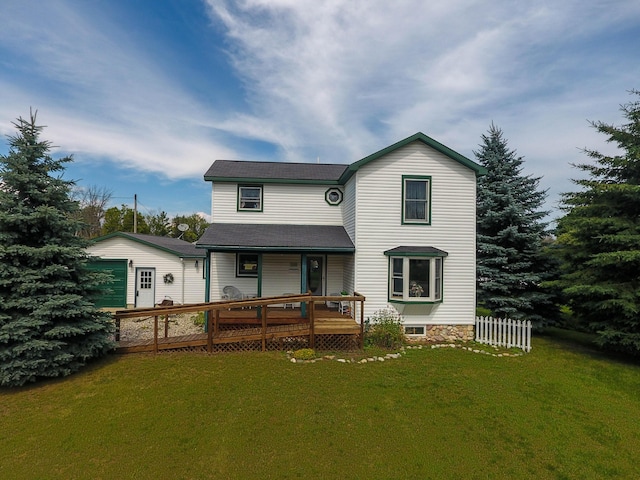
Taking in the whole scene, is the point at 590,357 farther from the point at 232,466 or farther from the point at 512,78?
the point at 512,78

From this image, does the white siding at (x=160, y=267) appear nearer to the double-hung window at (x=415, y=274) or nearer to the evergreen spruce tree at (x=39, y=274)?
the evergreen spruce tree at (x=39, y=274)

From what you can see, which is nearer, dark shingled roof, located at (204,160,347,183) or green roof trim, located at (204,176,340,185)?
green roof trim, located at (204,176,340,185)

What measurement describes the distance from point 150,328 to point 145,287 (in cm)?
478

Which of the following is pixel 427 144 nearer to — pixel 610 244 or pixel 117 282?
pixel 610 244

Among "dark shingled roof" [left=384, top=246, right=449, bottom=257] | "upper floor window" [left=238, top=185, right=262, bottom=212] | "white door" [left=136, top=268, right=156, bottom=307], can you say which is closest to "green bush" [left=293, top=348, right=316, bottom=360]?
"dark shingled roof" [left=384, top=246, right=449, bottom=257]

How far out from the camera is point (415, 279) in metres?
10.2

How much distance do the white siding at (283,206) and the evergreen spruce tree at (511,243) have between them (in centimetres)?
597

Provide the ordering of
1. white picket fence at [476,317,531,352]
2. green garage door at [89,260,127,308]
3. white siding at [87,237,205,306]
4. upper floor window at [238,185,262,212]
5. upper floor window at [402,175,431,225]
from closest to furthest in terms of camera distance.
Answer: white picket fence at [476,317,531,352], upper floor window at [402,175,431,225], upper floor window at [238,185,262,212], green garage door at [89,260,127,308], white siding at [87,237,205,306]

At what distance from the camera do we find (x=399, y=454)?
4.43 meters

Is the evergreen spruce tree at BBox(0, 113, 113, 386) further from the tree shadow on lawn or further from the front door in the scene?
the tree shadow on lawn

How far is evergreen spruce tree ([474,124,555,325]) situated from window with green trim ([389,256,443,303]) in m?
2.78

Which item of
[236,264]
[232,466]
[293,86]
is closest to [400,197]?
[236,264]

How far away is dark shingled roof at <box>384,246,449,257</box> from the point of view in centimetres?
997

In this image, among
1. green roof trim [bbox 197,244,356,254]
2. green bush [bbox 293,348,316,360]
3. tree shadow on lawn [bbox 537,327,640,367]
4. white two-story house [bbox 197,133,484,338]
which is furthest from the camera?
white two-story house [bbox 197,133,484,338]
